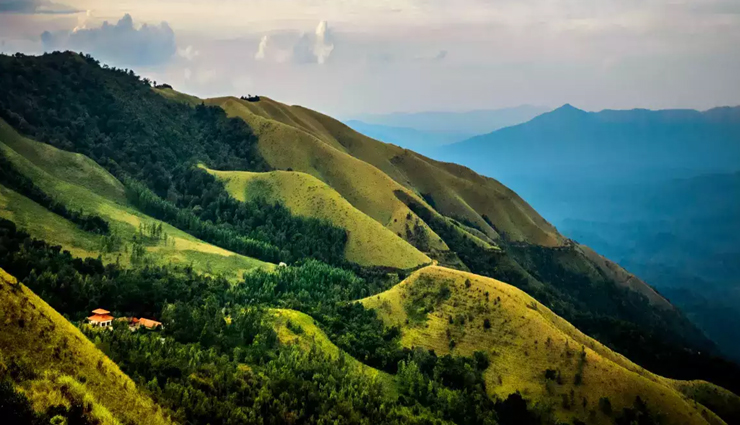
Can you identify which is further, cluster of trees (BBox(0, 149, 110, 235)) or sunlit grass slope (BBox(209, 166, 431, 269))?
sunlit grass slope (BBox(209, 166, 431, 269))

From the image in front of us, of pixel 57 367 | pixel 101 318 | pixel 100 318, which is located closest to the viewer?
pixel 57 367

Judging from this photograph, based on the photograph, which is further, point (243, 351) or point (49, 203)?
point (49, 203)

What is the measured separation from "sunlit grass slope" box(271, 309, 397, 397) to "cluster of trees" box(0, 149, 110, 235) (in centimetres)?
6982

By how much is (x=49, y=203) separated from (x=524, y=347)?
12816 cm

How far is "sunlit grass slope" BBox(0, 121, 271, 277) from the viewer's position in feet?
441

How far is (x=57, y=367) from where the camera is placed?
147ft

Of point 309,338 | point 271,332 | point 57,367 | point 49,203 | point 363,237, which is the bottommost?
point 57,367

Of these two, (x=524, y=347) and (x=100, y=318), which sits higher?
(x=524, y=347)

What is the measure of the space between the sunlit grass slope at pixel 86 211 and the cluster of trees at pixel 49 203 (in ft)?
7.29

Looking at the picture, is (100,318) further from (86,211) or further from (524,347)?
(524,347)

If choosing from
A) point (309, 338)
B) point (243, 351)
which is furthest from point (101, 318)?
point (309, 338)

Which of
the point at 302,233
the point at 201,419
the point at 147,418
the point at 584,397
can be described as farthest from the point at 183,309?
the point at 302,233

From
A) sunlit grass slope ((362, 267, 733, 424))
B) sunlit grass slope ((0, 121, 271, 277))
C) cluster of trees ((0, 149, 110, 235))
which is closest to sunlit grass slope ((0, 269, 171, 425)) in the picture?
sunlit grass slope ((362, 267, 733, 424))

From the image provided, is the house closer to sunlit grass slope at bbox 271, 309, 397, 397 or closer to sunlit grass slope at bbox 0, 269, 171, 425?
sunlit grass slope at bbox 271, 309, 397, 397
